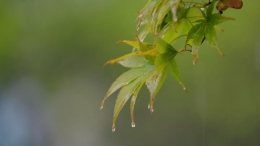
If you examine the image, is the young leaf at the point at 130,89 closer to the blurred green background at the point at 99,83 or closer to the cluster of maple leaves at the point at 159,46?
the cluster of maple leaves at the point at 159,46

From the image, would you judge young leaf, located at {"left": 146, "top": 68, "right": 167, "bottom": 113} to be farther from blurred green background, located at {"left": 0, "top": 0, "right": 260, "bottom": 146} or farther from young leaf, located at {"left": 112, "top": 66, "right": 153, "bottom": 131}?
blurred green background, located at {"left": 0, "top": 0, "right": 260, "bottom": 146}

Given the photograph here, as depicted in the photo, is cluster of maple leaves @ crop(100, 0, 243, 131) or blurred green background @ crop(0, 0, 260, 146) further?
blurred green background @ crop(0, 0, 260, 146)

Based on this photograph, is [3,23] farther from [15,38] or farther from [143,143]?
[143,143]

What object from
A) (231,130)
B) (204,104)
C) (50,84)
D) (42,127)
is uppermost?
(50,84)

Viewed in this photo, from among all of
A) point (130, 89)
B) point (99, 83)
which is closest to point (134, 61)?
point (130, 89)

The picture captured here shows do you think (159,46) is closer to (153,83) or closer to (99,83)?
(153,83)

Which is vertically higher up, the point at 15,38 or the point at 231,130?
the point at 15,38

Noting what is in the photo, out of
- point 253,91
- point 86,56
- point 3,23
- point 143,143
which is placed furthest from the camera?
point 3,23

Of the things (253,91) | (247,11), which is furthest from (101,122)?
(247,11)

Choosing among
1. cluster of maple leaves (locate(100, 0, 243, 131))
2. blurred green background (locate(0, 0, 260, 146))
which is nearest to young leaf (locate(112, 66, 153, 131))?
cluster of maple leaves (locate(100, 0, 243, 131))
